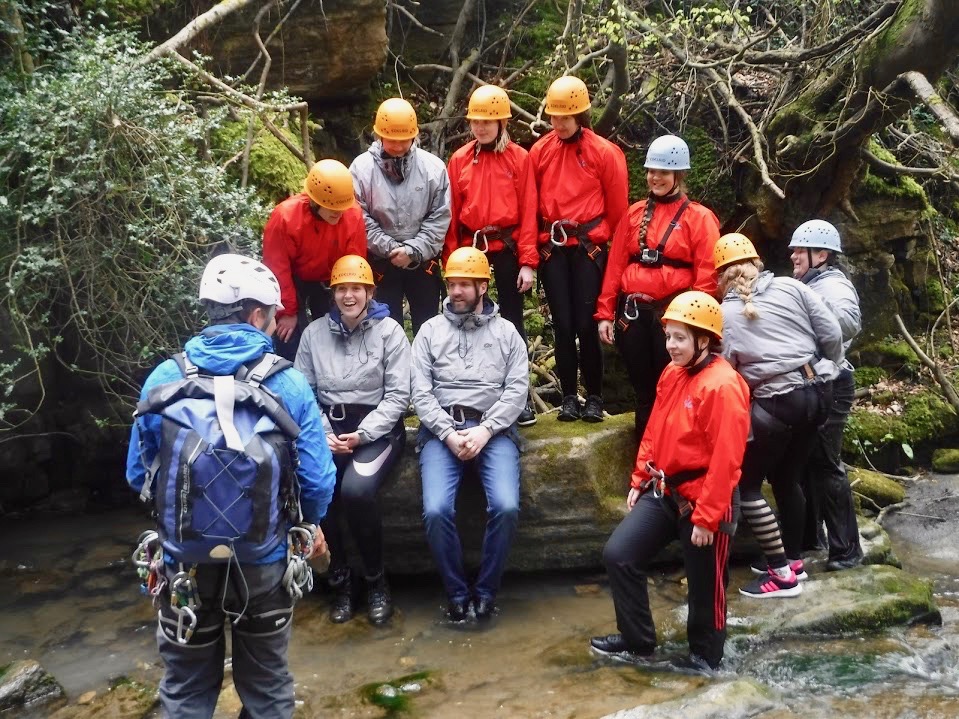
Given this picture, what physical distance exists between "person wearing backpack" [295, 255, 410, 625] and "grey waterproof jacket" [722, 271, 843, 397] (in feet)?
6.56

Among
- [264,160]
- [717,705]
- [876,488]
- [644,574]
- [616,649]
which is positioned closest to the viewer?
[717,705]

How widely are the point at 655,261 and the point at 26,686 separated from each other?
4267 mm

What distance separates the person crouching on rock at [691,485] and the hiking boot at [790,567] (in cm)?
105

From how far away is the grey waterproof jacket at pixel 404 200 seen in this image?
229 inches

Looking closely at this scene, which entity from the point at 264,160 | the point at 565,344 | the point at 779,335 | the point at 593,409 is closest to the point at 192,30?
the point at 264,160

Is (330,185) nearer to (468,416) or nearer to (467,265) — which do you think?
(467,265)

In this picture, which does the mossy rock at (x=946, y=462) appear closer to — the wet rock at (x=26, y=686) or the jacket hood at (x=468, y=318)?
the jacket hood at (x=468, y=318)

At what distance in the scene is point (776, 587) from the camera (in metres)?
5.53

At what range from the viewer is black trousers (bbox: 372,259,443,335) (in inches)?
241

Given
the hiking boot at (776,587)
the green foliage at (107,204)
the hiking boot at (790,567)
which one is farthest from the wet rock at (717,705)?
the green foliage at (107,204)

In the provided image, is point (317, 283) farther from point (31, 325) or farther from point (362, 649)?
point (362, 649)

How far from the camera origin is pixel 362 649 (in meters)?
5.20

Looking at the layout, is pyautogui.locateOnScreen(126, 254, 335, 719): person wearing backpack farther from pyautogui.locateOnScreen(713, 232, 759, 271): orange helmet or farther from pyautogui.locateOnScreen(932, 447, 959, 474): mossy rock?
pyautogui.locateOnScreen(932, 447, 959, 474): mossy rock

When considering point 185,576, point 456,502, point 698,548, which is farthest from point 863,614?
point 185,576
